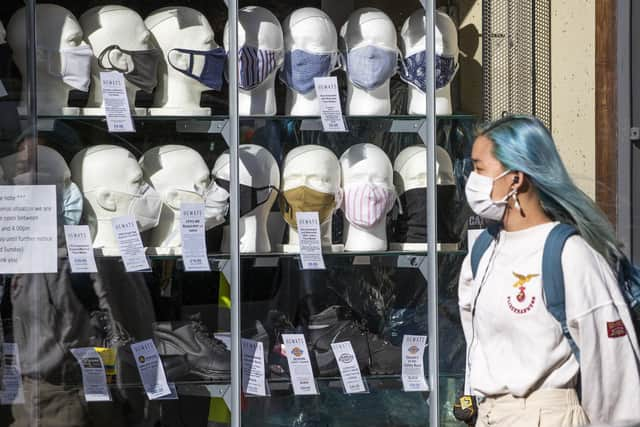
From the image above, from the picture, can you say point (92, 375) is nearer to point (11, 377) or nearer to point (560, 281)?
point (11, 377)

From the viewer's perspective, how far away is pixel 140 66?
4.00m

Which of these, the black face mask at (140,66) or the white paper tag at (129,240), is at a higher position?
the black face mask at (140,66)

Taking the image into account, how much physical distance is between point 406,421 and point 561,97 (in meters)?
1.53

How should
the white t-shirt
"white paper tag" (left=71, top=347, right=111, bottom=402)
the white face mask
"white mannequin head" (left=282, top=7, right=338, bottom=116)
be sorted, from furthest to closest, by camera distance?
"white mannequin head" (left=282, top=7, right=338, bottom=116)
"white paper tag" (left=71, top=347, right=111, bottom=402)
the white face mask
the white t-shirt

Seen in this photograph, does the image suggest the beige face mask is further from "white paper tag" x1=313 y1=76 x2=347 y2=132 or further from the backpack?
the backpack

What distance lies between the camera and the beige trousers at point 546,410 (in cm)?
279

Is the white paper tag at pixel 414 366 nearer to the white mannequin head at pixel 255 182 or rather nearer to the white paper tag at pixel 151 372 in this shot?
the white mannequin head at pixel 255 182

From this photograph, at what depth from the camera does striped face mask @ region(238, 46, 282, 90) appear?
407 centimetres

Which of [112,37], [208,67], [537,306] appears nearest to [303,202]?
[208,67]

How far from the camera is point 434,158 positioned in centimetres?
414

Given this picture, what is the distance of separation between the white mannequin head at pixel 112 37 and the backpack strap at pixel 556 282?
1.90m

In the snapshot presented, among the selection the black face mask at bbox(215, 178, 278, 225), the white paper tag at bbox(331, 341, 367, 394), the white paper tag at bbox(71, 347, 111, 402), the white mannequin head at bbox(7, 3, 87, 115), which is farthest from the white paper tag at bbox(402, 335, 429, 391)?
the white mannequin head at bbox(7, 3, 87, 115)

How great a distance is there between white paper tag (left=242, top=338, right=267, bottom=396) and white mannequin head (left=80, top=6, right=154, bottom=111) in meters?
1.08

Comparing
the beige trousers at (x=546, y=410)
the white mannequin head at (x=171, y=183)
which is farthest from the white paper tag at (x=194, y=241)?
the beige trousers at (x=546, y=410)
